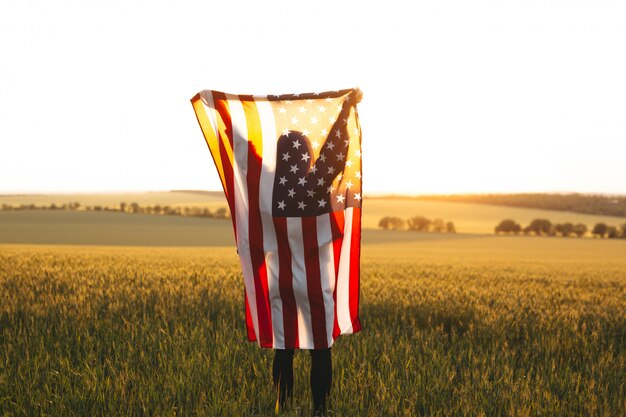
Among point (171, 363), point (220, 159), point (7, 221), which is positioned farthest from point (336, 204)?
point (7, 221)

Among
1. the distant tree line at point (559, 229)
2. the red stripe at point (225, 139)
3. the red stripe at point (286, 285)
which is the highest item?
the red stripe at point (225, 139)

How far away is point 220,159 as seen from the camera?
5.21 m

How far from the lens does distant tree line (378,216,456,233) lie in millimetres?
47781

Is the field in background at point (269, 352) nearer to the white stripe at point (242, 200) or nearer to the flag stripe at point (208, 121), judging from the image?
the white stripe at point (242, 200)

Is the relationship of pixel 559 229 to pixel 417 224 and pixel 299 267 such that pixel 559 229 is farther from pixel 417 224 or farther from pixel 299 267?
pixel 299 267

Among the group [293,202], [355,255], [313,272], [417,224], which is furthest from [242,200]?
[417,224]

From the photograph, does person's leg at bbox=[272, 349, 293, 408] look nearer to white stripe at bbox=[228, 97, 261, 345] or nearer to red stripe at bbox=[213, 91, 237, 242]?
white stripe at bbox=[228, 97, 261, 345]

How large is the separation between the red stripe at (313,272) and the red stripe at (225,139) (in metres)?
0.70

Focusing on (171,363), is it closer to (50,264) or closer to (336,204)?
(336,204)

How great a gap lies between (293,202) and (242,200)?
54 centimetres

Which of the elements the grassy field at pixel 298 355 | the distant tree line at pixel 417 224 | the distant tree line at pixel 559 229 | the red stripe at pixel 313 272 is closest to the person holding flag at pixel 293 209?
the red stripe at pixel 313 272

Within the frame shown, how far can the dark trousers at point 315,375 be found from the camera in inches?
199

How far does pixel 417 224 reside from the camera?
4862cm

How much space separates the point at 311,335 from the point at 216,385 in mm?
1456
